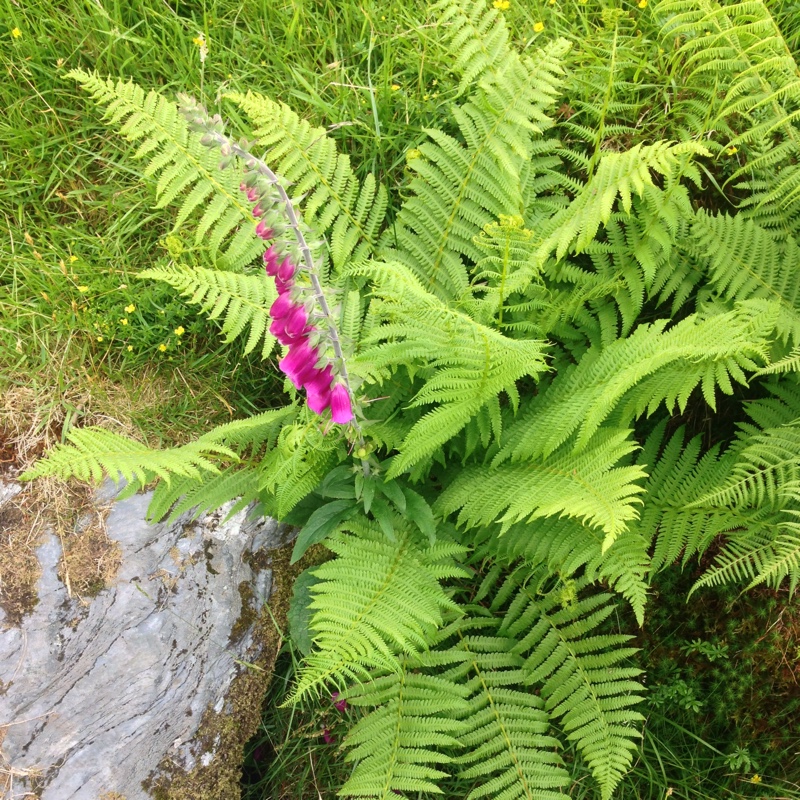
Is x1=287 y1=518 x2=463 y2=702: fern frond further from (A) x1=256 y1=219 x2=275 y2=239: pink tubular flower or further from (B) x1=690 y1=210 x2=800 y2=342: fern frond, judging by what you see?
(B) x1=690 y1=210 x2=800 y2=342: fern frond

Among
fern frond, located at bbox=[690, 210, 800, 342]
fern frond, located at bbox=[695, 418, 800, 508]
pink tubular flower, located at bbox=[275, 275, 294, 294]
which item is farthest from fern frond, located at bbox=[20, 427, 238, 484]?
fern frond, located at bbox=[690, 210, 800, 342]

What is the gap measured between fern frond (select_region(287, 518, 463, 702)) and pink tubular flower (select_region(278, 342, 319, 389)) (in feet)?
2.74

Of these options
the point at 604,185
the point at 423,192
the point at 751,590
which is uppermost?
the point at 604,185

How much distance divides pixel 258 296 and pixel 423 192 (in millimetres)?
861

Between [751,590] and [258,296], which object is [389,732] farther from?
[258,296]

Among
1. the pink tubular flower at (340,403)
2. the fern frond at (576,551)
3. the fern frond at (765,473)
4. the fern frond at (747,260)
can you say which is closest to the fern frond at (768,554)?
the fern frond at (765,473)

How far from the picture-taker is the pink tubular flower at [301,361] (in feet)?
6.54

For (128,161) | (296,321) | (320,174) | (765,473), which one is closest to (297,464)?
(296,321)

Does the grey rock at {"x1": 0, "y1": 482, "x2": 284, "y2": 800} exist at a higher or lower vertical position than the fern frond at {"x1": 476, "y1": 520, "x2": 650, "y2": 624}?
lower

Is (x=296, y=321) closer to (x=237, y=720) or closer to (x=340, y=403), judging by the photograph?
(x=340, y=403)

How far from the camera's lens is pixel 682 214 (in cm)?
286

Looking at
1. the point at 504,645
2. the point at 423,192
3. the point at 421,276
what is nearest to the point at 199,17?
the point at 423,192

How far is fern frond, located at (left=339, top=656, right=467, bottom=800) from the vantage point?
2549mm

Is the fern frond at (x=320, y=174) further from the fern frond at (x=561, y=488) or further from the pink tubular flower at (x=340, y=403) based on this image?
the fern frond at (x=561, y=488)
